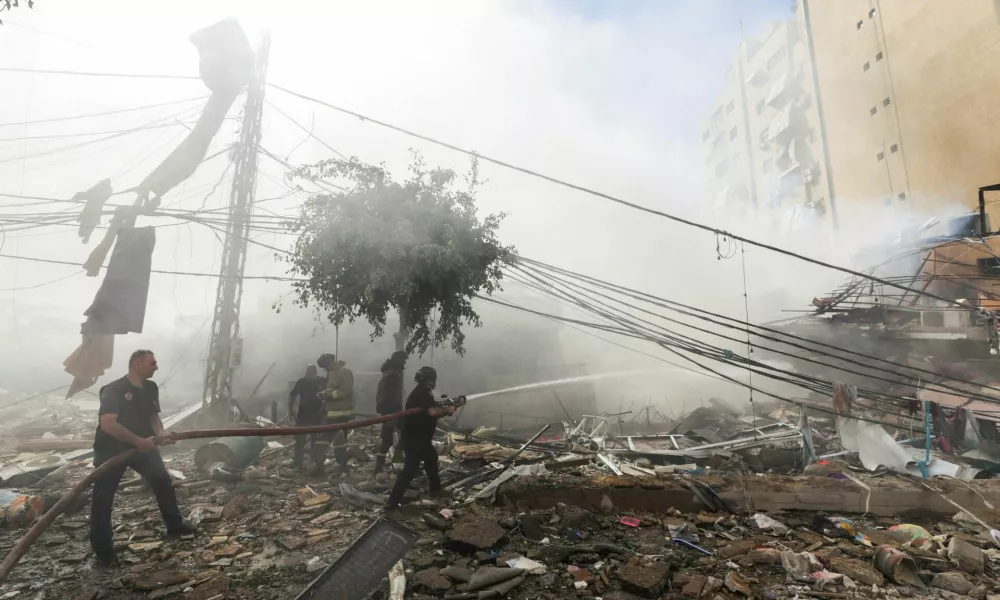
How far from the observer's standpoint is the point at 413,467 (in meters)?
5.37

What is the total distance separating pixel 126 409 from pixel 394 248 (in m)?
3.69

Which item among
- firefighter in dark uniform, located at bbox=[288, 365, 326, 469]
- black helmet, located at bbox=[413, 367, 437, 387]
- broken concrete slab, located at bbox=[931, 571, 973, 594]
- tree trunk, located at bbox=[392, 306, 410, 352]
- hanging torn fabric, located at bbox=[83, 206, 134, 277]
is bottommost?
broken concrete slab, located at bbox=[931, 571, 973, 594]

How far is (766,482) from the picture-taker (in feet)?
18.9

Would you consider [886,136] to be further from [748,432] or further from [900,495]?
[900,495]

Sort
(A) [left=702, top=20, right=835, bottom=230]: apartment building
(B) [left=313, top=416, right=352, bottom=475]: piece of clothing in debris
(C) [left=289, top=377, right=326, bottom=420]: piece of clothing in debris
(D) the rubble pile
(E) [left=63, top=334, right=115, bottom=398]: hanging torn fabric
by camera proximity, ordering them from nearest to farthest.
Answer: (D) the rubble pile < (E) [left=63, top=334, right=115, bottom=398]: hanging torn fabric < (B) [left=313, top=416, right=352, bottom=475]: piece of clothing in debris < (C) [left=289, top=377, right=326, bottom=420]: piece of clothing in debris < (A) [left=702, top=20, right=835, bottom=230]: apartment building

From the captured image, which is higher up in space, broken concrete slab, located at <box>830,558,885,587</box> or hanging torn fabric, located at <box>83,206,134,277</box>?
hanging torn fabric, located at <box>83,206,134,277</box>

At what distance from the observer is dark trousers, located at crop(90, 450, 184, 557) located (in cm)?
406

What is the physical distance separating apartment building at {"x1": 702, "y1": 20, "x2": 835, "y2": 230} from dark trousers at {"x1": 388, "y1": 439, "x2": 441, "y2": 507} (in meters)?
33.8

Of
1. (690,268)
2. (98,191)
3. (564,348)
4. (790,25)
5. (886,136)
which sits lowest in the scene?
(564,348)

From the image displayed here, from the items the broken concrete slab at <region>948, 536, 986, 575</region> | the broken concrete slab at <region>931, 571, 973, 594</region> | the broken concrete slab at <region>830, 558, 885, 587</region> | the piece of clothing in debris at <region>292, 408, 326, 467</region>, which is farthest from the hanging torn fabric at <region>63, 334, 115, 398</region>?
the broken concrete slab at <region>948, 536, 986, 575</region>

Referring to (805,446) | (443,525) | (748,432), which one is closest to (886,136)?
(748,432)

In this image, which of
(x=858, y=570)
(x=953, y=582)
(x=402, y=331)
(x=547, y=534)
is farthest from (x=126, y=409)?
(x=953, y=582)

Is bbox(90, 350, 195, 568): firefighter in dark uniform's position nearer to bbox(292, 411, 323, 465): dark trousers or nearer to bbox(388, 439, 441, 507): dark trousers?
bbox(388, 439, 441, 507): dark trousers

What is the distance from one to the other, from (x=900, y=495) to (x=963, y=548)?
4.50ft
